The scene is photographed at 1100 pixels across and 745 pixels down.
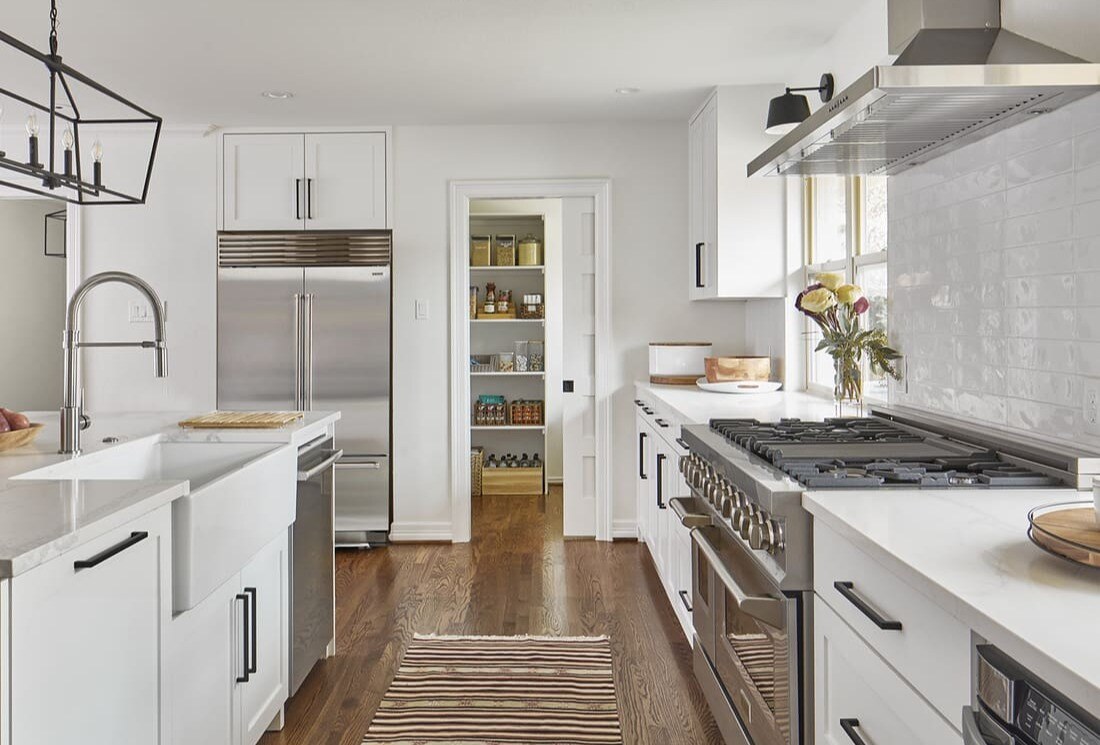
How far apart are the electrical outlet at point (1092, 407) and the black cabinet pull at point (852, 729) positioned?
33.9 inches

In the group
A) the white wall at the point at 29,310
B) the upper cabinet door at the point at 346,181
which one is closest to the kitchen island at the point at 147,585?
the upper cabinet door at the point at 346,181

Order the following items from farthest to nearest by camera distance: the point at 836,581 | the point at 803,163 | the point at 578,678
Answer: the point at 578,678
the point at 803,163
the point at 836,581

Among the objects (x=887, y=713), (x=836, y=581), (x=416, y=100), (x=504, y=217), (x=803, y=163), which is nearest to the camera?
(x=887, y=713)

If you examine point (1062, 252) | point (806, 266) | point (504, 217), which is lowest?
point (1062, 252)

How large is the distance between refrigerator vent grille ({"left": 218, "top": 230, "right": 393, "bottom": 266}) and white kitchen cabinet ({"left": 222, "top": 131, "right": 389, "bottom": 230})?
60mm

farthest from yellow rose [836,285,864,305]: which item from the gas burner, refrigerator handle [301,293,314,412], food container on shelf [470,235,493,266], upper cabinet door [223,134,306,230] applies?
food container on shelf [470,235,493,266]

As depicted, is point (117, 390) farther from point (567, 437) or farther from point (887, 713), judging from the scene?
point (887, 713)

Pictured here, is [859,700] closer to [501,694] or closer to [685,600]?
[685,600]

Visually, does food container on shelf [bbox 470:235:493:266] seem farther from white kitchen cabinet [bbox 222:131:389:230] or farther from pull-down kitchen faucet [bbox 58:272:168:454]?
pull-down kitchen faucet [bbox 58:272:168:454]

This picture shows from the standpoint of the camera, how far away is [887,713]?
130 cm

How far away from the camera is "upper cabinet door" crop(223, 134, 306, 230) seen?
4.85m

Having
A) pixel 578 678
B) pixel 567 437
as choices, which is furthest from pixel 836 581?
pixel 567 437

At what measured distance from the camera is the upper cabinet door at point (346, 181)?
484cm

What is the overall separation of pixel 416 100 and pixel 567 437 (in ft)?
6.76
